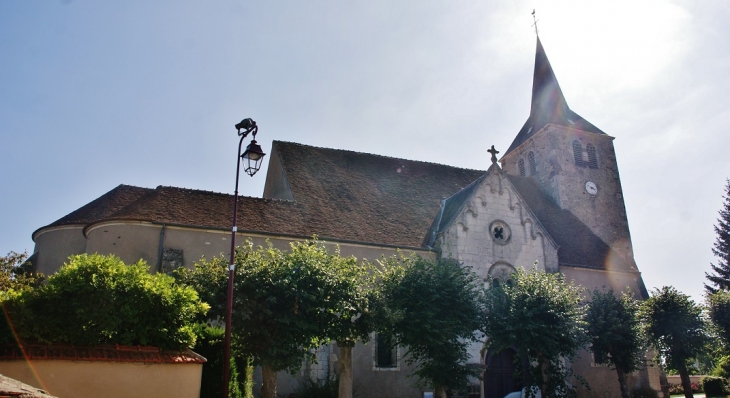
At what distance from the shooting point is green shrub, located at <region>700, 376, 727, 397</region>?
89.5 feet

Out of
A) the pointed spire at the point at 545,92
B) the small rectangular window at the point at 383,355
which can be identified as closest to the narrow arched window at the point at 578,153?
the pointed spire at the point at 545,92

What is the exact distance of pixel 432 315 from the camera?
50.3 feet

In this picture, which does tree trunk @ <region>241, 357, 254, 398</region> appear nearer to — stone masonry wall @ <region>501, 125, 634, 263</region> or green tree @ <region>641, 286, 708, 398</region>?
green tree @ <region>641, 286, 708, 398</region>

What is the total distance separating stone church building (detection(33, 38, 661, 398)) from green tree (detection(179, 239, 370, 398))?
373 cm

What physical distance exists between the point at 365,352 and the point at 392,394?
5.68ft

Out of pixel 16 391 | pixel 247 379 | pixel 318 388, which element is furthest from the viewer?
pixel 318 388

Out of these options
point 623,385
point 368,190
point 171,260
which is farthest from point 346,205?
point 623,385

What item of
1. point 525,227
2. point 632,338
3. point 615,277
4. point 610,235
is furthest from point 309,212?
point 610,235

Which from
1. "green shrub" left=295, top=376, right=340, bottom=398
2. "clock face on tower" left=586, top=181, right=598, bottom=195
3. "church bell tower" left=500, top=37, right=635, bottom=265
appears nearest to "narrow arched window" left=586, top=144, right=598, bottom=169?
"church bell tower" left=500, top=37, right=635, bottom=265

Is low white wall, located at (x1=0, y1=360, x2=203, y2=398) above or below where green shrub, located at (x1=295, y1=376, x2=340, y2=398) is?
above

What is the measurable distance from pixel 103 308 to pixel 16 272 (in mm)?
12088

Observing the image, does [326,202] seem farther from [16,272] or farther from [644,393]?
[644,393]

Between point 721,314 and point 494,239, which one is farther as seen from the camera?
point 721,314

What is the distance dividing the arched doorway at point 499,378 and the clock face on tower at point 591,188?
12898 mm
